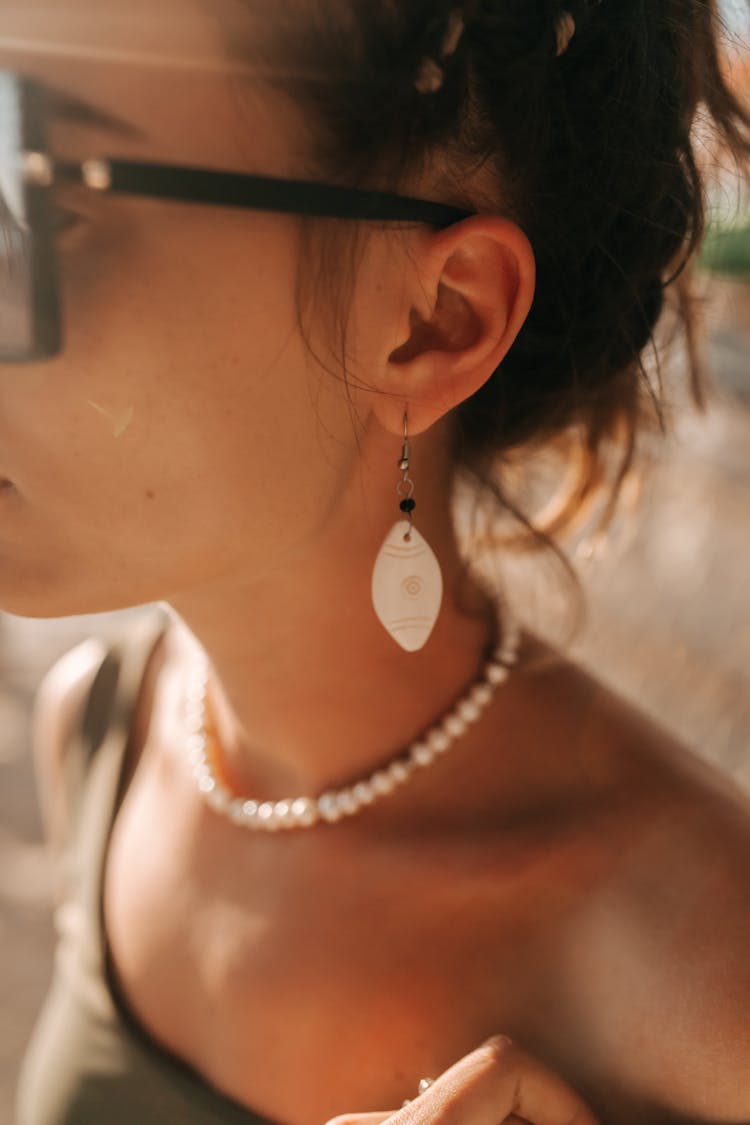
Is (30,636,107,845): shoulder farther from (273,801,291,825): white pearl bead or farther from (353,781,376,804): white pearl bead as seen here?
(353,781,376,804): white pearl bead

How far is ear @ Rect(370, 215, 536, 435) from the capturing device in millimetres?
985

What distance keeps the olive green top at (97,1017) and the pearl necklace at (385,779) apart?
213 mm

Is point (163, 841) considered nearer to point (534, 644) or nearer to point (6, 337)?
point (534, 644)

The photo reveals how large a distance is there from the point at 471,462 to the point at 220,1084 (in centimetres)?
71

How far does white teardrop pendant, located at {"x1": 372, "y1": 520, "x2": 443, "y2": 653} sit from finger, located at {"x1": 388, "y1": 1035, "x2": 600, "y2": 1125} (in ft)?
1.20

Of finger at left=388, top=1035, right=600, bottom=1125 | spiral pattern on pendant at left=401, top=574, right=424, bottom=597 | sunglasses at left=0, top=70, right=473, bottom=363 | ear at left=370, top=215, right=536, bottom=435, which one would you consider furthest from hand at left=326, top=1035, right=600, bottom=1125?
sunglasses at left=0, top=70, right=473, bottom=363

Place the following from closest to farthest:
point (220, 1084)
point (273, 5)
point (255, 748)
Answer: point (273, 5)
point (220, 1084)
point (255, 748)

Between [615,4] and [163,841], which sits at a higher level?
[615,4]

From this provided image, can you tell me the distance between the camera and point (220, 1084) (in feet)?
4.01

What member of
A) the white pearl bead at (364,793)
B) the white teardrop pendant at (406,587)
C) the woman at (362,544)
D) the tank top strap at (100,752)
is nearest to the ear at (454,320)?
the woman at (362,544)

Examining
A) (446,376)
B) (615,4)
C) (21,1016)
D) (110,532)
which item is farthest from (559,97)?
(21,1016)

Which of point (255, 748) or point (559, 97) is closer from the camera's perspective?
point (559, 97)

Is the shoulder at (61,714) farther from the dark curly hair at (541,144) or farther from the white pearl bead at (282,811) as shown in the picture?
the dark curly hair at (541,144)

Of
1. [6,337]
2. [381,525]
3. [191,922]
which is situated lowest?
[191,922]
